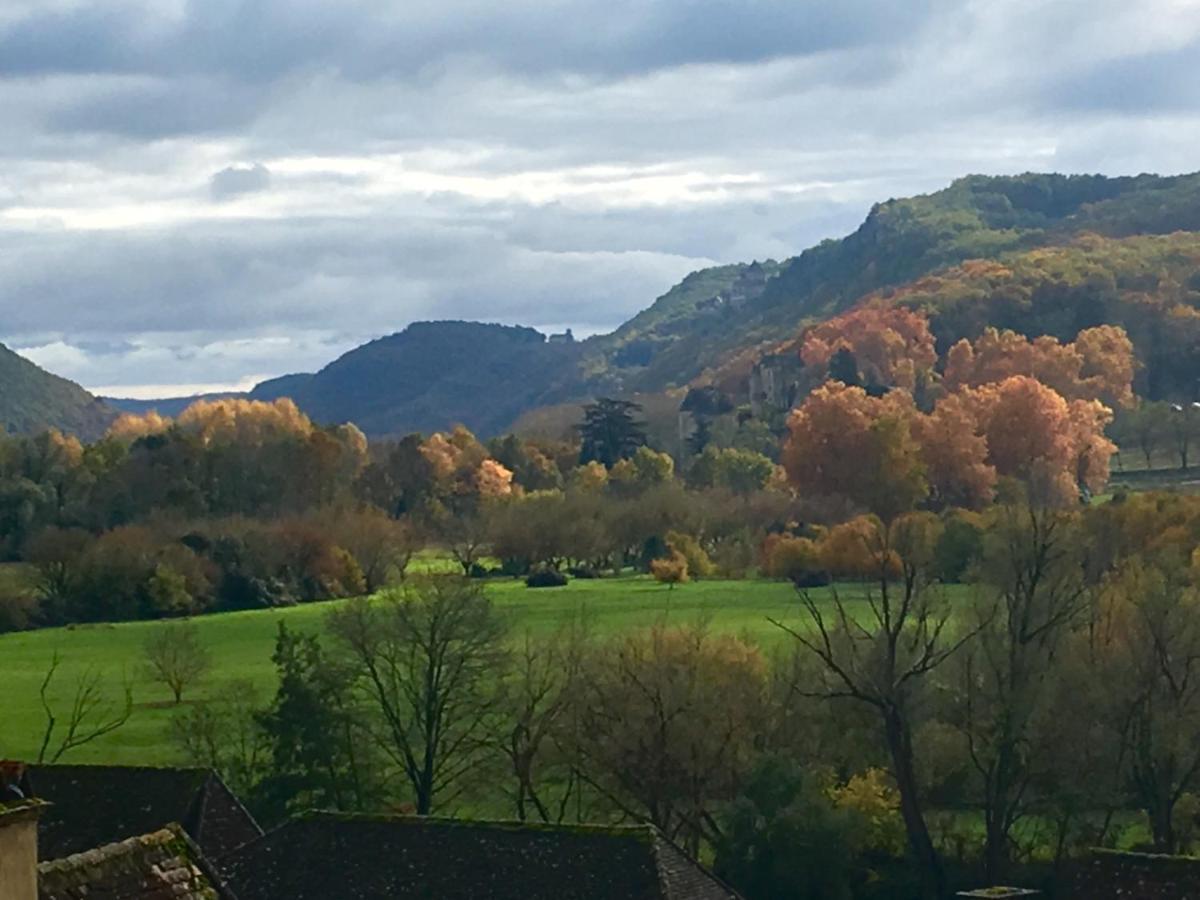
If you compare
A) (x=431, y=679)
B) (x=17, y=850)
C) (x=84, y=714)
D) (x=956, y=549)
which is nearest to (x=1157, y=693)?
(x=431, y=679)

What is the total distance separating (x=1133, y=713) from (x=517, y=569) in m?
58.7

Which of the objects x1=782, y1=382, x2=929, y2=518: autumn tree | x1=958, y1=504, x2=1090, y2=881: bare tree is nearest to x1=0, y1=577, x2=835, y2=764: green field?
x1=958, y1=504, x2=1090, y2=881: bare tree

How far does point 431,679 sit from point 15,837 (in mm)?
40583

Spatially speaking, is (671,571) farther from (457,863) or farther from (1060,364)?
(1060,364)

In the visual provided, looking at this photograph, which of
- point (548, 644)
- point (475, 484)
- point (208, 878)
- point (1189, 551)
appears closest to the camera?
point (208, 878)

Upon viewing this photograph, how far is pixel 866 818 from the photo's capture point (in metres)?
46.1

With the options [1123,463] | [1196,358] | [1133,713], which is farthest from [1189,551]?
[1196,358]

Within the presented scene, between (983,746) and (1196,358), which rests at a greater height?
(1196,358)

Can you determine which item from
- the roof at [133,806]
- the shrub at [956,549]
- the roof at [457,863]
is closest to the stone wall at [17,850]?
the roof at [457,863]

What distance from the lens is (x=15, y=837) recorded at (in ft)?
39.4

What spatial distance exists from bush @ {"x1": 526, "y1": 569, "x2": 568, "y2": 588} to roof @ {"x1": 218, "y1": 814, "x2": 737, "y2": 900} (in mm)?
60266

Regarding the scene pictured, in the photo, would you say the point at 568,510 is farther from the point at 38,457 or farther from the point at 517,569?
the point at 38,457

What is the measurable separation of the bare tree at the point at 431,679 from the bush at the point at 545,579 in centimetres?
3995

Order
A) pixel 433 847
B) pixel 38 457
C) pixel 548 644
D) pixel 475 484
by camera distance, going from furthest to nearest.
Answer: pixel 475 484 → pixel 38 457 → pixel 548 644 → pixel 433 847
